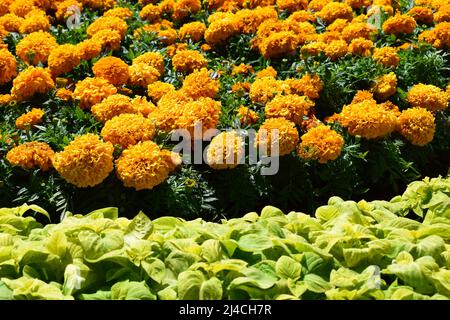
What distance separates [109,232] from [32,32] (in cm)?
360

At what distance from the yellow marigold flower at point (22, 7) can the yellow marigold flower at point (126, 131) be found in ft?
7.66

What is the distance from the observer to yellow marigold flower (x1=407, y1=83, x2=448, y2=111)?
4.90 m

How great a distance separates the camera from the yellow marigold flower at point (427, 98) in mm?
4902

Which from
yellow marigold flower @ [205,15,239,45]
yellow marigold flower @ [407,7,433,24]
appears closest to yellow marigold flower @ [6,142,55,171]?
yellow marigold flower @ [205,15,239,45]

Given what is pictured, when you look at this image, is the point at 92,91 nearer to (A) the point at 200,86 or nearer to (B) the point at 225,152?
(A) the point at 200,86

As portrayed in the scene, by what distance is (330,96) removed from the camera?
4.94 meters

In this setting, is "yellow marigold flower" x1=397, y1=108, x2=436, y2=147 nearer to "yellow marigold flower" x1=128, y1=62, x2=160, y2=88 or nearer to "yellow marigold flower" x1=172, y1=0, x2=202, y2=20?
"yellow marigold flower" x1=128, y1=62, x2=160, y2=88

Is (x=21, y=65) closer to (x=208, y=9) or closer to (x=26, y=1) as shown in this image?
(x=26, y=1)

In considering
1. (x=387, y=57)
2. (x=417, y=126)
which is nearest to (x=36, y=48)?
(x=387, y=57)

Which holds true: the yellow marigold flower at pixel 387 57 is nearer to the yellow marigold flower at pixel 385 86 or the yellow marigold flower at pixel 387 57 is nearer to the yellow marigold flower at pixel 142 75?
the yellow marigold flower at pixel 385 86

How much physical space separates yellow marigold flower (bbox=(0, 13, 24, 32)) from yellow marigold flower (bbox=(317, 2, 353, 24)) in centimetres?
243

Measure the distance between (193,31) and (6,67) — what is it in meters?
1.49

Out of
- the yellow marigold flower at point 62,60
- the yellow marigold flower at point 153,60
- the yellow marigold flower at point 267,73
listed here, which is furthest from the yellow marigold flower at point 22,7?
the yellow marigold flower at point 267,73

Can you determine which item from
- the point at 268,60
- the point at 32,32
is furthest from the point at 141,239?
the point at 32,32
